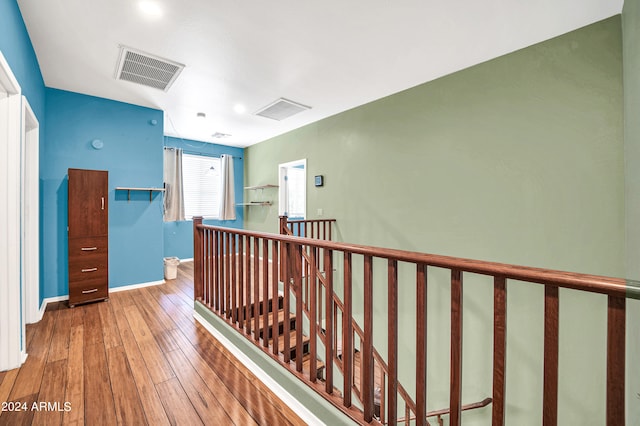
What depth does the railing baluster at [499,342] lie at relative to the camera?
0.85 meters

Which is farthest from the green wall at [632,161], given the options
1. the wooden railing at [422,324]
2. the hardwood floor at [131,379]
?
the hardwood floor at [131,379]

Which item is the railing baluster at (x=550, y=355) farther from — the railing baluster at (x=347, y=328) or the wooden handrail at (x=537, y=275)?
the railing baluster at (x=347, y=328)

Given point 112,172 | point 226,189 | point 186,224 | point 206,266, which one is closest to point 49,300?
point 112,172

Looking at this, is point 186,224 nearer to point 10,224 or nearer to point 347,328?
point 10,224

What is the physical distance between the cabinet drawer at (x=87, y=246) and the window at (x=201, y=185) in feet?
7.83

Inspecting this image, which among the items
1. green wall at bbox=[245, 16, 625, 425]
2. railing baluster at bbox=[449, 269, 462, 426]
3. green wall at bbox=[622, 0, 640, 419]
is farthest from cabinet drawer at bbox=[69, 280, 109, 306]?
green wall at bbox=[622, 0, 640, 419]

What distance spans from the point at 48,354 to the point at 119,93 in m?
3.01

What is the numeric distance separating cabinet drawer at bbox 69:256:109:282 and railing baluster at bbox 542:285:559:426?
13.8ft

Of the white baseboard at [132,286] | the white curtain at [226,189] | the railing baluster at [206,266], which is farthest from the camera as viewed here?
the white curtain at [226,189]

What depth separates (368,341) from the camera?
4.14 ft

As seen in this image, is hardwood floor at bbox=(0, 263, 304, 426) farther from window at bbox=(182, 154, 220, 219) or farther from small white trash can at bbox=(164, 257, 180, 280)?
window at bbox=(182, 154, 220, 219)

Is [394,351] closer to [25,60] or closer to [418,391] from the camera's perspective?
[418,391]

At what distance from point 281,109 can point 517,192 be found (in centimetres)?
311

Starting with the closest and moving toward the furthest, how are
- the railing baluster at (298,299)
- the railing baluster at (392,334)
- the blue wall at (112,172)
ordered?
the railing baluster at (392,334), the railing baluster at (298,299), the blue wall at (112,172)
